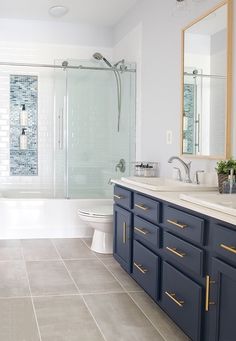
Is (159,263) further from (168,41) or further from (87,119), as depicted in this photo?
(87,119)

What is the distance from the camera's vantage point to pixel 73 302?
9.68 ft

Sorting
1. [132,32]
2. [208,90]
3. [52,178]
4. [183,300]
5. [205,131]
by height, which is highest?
[132,32]

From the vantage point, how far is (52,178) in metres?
5.51

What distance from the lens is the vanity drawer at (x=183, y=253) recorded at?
2.12 metres

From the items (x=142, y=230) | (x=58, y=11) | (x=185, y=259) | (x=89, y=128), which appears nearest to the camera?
(x=185, y=259)

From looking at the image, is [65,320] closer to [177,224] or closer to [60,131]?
[177,224]

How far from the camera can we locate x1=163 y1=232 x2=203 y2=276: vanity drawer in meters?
2.12

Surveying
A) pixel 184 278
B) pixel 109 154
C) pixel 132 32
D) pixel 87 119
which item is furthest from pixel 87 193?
pixel 184 278

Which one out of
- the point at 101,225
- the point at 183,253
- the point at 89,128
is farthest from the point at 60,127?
the point at 183,253

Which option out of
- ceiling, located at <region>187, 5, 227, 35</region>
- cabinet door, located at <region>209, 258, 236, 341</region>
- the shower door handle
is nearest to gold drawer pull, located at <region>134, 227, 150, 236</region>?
cabinet door, located at <region>209, 258, 236, 341</region>

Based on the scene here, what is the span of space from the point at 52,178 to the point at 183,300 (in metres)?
3.45

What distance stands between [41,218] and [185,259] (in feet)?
9.44

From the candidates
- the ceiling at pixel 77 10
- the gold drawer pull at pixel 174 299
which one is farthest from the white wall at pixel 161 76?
the gold drawer pull at pixel 174 299

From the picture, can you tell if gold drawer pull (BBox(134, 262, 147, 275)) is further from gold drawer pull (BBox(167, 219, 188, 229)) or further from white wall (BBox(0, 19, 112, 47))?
white wall (BBox(0, 19, 112, 47))
